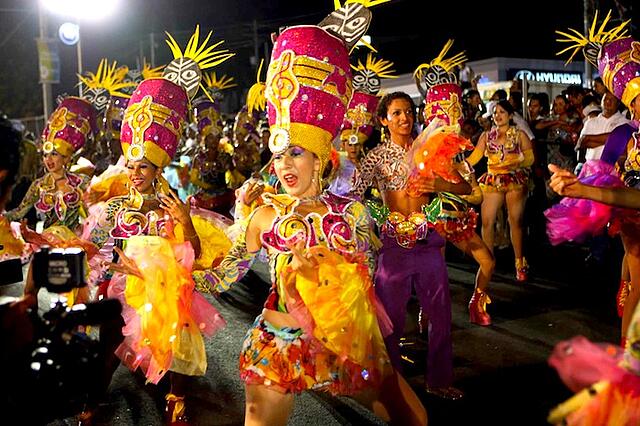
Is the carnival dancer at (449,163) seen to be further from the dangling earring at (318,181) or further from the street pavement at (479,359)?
the dangling earring at (318,181)

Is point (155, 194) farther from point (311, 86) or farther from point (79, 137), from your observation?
point (79, 137)

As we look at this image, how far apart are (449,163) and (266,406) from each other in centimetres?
264

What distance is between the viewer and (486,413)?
5.11 meters

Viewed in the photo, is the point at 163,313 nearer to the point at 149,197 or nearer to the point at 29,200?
the point at 149,197

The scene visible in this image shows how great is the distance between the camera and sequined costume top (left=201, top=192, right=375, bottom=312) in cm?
364

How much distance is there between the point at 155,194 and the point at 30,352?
2.93 metres

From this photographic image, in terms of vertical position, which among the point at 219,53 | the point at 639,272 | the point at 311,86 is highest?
the point at 219,53

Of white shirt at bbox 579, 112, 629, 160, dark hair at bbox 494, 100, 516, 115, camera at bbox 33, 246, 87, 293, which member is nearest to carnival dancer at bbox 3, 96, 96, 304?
camera at bbox 33, 246, 87, 293

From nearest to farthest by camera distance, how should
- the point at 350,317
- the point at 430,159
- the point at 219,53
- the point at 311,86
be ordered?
the point at 350,317, the point at 311,86, the point at 430,159, the point at 219,53

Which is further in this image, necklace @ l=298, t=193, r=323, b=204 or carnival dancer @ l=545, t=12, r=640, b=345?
carnival dancer @ l=545, t=12, r=640, b=345

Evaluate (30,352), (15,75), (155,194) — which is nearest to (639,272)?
(155,194)

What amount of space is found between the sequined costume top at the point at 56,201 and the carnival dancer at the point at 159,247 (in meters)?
1.89

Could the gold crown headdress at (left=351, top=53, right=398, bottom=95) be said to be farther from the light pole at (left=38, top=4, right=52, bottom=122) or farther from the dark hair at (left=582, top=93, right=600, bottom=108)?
the light pole at (left=38, top=4, right=52, bottom=122)

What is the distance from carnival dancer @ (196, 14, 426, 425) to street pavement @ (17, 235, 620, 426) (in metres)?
1.72
